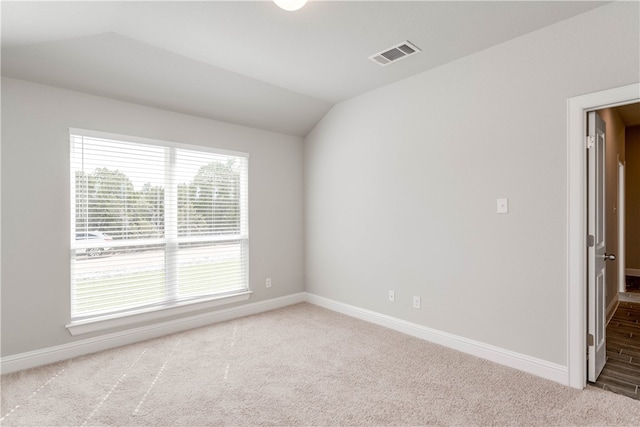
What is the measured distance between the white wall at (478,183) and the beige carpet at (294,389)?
42 cm

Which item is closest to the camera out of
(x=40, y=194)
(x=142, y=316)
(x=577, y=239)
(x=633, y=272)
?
(x=577, y=239)

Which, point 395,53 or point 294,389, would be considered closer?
point 294,389

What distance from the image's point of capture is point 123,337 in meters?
3.18

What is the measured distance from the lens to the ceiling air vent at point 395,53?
2.75 m

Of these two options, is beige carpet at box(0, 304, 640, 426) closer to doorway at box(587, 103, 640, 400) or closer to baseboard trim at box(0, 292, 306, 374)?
baseboard trim at box(0, 292, 306, 374)

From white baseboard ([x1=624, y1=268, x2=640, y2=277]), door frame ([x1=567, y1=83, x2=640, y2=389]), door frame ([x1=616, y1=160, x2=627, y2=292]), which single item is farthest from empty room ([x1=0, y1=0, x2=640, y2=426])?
white baseboard ([x1=624, y1=268, x2=640, y2=277])

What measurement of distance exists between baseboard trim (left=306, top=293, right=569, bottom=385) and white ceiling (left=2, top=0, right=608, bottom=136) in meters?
2.57

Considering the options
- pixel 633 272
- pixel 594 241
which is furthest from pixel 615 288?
pixel 594 241

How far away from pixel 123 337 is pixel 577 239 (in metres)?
4.00

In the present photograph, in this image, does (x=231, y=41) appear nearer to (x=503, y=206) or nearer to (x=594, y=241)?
(x=503, y=206)

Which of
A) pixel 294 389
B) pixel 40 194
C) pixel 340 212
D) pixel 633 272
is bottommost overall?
pixel 294 389

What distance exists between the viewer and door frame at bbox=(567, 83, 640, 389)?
2320 mm

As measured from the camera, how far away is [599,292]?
2562 mm

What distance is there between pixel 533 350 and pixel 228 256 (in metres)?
3.23
